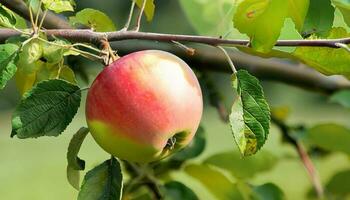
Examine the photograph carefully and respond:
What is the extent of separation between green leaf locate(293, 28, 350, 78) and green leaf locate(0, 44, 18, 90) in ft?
1.09

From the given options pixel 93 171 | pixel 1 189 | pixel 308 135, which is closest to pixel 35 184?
pixel 1 189

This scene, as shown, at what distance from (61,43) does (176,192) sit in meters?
0.52

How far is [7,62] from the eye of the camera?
897 mm

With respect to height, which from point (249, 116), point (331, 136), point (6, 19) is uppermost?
point (6, 19)

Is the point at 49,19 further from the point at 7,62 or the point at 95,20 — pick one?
the point at 7,62

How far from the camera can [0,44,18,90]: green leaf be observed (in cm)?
89

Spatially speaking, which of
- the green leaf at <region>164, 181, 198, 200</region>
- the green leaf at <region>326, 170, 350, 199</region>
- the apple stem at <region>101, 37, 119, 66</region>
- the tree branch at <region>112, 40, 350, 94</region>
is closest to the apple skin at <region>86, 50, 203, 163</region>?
the apple stem at <region>101, 37, 119, 66</region>

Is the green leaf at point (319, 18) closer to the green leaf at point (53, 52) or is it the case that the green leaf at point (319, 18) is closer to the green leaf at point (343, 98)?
the green leaf at point (53, 52)

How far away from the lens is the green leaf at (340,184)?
1944 mm

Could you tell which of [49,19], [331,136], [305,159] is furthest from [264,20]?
[305,159]

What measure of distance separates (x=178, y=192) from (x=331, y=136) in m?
0.54

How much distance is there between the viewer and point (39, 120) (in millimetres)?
931

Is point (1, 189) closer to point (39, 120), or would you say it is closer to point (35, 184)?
point (35, 184)

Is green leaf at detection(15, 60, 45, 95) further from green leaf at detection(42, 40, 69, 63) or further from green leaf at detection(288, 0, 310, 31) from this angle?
green leaf at detection(288, 0, 310, 31)
